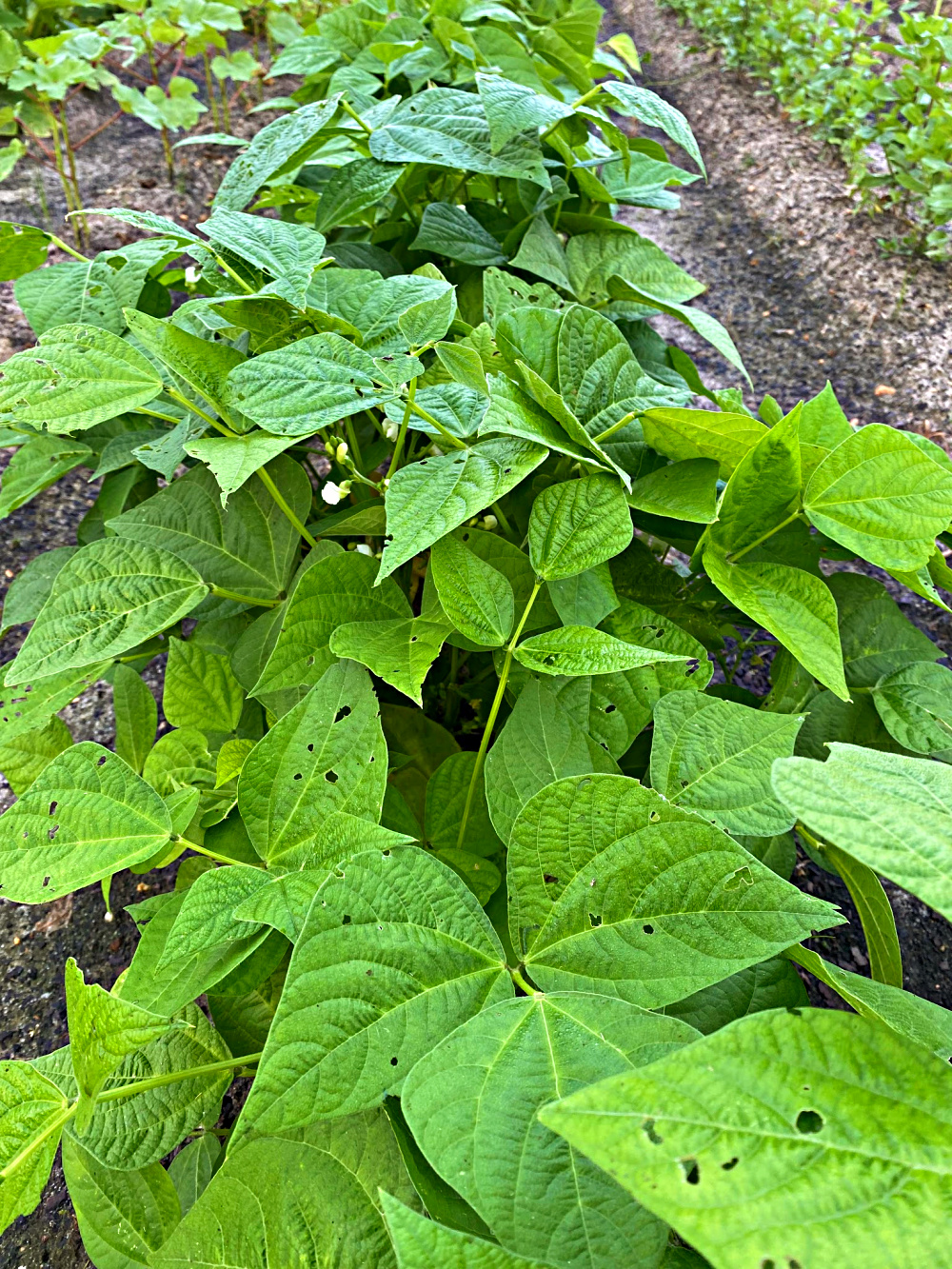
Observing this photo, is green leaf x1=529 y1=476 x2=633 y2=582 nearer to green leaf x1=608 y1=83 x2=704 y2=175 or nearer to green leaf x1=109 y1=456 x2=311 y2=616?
green leaf x1=109 y1=456 x2=311 y2=616

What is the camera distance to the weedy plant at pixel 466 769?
17.3 inches

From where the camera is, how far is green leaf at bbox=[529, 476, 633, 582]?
78 centimetres

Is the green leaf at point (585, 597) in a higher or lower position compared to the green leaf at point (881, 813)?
lower

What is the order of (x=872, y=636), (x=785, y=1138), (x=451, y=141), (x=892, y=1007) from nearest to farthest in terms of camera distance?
1. (x=785, y=1138)
2. (x=892, y=1007)
3. (x=872, y=636)
4. (x=451, y=141)

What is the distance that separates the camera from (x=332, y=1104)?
0.51m

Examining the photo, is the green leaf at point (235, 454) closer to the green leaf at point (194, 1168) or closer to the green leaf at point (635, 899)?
the green leaf at point (635, 899)

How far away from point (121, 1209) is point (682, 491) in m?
0.82

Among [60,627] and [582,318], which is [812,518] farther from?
[60,627]

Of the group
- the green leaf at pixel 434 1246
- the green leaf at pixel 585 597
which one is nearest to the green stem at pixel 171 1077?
the green leaf at pixel 434 1246

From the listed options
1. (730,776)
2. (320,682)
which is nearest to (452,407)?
(320,682)

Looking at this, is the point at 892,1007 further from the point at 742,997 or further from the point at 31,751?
the point at 31,751

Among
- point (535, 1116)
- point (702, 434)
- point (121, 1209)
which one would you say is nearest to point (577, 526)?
point (702, 434)

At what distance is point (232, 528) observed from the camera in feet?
3.20

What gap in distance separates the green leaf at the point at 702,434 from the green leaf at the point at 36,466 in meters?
0.79
